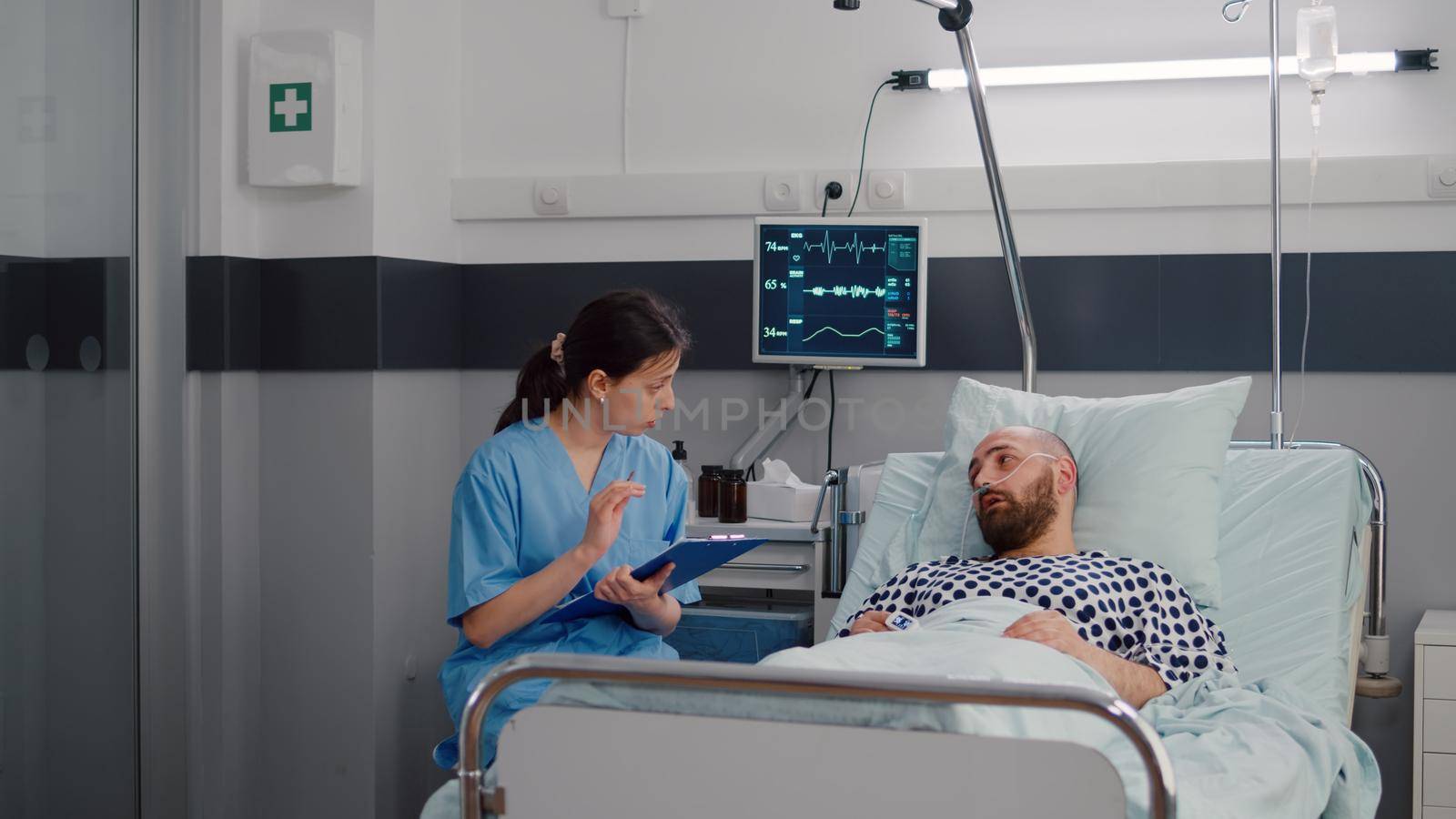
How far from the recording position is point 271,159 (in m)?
2.92

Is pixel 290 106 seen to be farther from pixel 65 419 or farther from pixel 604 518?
pixel 604 518

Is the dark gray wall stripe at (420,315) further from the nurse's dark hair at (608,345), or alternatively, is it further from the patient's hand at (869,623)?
the patient's hand at (869,623)

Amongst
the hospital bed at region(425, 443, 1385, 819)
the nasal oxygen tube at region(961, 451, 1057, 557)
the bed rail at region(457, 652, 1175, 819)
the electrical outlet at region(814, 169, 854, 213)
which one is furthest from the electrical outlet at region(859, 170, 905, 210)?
the bed rail at region(457, 652, 1175, 819)

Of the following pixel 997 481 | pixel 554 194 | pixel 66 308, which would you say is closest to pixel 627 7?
pixel 554 194

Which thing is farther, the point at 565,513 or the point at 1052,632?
the point at 565,513

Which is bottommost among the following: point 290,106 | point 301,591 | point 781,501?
point 301,591

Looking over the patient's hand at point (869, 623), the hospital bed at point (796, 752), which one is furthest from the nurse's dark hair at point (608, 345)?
the hospital bed at point (796, 752)

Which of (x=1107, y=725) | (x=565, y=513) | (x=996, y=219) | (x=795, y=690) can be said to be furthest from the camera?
(x=996, y=219)

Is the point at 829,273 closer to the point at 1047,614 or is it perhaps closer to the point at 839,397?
the point at 839,397

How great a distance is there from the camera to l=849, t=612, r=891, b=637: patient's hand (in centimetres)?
207

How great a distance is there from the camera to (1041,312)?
310cm

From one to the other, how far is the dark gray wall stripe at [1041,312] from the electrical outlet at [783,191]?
0.17 meters

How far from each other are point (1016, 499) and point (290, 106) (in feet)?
6.12

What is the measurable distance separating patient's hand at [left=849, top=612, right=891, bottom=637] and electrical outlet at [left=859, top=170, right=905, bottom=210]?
1.35 meters
